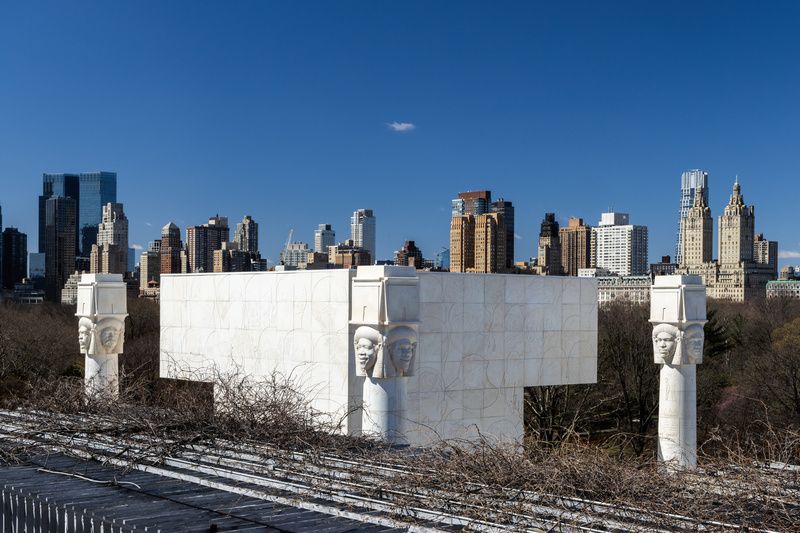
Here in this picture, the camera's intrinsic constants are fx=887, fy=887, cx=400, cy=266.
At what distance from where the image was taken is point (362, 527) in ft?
25.6

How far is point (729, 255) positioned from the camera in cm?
18438

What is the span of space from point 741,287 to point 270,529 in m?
172

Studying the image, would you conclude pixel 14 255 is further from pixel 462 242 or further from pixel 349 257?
pixel 349 257

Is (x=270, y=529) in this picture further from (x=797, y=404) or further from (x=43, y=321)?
(x=43, y=321)

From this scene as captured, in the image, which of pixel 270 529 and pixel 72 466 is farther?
pixel 72 466

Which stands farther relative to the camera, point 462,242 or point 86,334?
point 462,242

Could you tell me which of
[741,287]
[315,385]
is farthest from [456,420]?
[741,287]

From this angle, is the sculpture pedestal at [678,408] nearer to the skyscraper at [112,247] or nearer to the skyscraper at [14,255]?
the skyscraper at [112,247]

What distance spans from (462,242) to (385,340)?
125667 mm

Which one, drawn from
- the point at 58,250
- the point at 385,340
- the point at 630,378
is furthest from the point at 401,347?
the point at 58,250

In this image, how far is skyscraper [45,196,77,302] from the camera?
14975 cm

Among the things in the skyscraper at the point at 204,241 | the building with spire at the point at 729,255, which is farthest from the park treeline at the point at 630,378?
the building with spire at the point at 729,255

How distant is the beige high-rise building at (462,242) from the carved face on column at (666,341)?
116 metres

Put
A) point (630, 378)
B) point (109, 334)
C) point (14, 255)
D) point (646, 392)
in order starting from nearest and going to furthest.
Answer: point (109, 334) → point (646, 392) → point (630, 378) → point (14, 255)
